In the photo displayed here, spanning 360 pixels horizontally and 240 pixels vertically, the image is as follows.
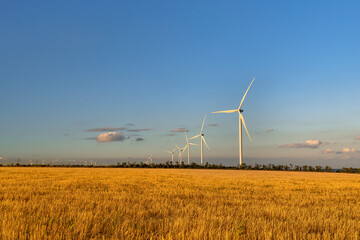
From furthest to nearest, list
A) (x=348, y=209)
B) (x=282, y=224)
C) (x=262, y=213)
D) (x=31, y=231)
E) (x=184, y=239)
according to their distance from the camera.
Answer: (x=348, y=209) < (x=262, y=213) < (x=282, y=224) < (x=31, y=231) < (x=184, y=239)

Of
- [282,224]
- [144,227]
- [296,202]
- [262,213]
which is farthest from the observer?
[296,202]

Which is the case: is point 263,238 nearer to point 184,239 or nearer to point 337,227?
point 184,239

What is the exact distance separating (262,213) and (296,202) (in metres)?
4.49

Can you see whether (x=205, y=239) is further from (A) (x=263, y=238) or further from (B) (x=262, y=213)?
(B) (x=262, y=213)

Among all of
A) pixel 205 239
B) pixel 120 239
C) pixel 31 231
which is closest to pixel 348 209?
pixel 205 239

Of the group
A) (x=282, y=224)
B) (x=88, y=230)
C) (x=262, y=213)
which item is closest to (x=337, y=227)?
(x=282, y=224)

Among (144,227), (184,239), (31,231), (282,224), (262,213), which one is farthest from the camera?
(262,213)

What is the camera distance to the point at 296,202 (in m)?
13.7

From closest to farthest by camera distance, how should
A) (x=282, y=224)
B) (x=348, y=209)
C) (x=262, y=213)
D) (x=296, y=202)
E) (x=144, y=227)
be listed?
(x=144, y=227), (x=282, y=224), (x=262, y=213), (x=348, y=209), (x=296, y=202)

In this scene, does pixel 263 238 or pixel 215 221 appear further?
pixel 215 221

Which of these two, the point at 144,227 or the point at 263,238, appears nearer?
the point at 263,238

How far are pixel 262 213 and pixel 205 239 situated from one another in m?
4.44

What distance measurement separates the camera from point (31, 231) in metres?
6.58

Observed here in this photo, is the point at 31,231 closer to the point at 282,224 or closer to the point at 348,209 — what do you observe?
the point at 282,224
